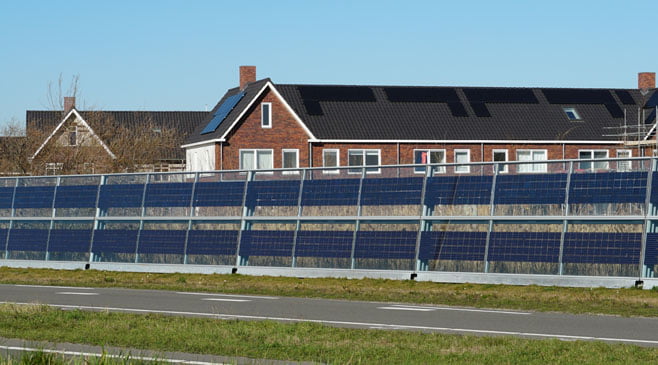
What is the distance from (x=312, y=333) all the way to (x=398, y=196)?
34.1 feet

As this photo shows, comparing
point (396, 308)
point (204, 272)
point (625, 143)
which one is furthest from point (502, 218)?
point (625, 143)

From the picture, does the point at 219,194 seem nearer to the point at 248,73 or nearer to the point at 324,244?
the point at 324,244

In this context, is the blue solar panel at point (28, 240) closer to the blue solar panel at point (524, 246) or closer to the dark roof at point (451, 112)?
the blue solar panel at point (524, 246)

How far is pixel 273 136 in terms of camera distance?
201 feet

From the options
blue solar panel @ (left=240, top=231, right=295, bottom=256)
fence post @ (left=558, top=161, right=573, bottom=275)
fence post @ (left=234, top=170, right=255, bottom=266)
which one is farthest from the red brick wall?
fence post @ (left=558, top=161, right=573, bottom=275)

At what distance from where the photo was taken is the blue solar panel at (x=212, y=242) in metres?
26.4

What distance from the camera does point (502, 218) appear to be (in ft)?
72.0

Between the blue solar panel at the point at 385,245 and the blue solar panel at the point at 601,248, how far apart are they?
3.38 meters

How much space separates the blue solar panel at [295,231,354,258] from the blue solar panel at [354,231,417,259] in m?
0.24

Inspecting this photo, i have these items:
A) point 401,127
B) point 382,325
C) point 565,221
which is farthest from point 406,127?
point 382,325

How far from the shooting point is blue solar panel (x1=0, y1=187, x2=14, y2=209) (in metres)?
32.3

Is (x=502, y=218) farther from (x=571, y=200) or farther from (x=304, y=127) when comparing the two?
(x=304, y=127)

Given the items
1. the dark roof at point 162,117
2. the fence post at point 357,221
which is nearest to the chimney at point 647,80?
the dark roof at point 162,117

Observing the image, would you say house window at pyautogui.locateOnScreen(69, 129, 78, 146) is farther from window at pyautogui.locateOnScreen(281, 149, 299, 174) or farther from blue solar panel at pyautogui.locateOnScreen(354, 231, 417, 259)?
blue solar panel at pyautogui.locateOnScreen(354, 231, 417, 259)
